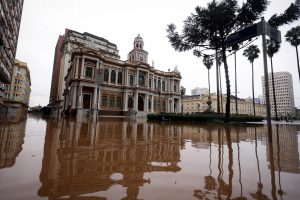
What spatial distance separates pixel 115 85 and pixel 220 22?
24.6 m

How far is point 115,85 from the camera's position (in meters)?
33.9

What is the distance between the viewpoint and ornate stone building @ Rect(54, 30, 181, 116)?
95.7ft

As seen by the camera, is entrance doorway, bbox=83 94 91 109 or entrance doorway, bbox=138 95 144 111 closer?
entrance doorway, bbox=83 94 91 109

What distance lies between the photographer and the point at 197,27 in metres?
15.4

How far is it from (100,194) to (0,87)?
38062 millimetres

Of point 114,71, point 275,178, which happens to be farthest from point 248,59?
point 275,178

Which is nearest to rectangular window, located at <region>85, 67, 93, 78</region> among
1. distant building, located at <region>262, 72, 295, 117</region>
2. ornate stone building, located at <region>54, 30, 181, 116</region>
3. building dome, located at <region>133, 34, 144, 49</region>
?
ornate stone building, located at <region>54, 30, 181, 116</region>

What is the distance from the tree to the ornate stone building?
13.0m

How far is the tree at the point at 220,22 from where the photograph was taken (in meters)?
12.5

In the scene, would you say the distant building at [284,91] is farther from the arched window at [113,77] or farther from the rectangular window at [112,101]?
the rectangular window at [112,101]

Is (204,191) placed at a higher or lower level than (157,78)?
lower

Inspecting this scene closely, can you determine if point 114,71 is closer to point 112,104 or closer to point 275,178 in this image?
point 112,104

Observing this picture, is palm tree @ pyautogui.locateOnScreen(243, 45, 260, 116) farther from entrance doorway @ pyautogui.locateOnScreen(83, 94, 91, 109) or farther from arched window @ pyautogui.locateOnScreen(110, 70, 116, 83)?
entrance doorway @ pyautogui.locateOnScreen(83, 94, 91, 109)

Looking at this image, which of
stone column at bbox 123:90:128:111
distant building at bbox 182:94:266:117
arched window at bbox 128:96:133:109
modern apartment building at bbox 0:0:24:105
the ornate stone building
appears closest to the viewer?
modern apartment building at bbox 0:0:24:105
